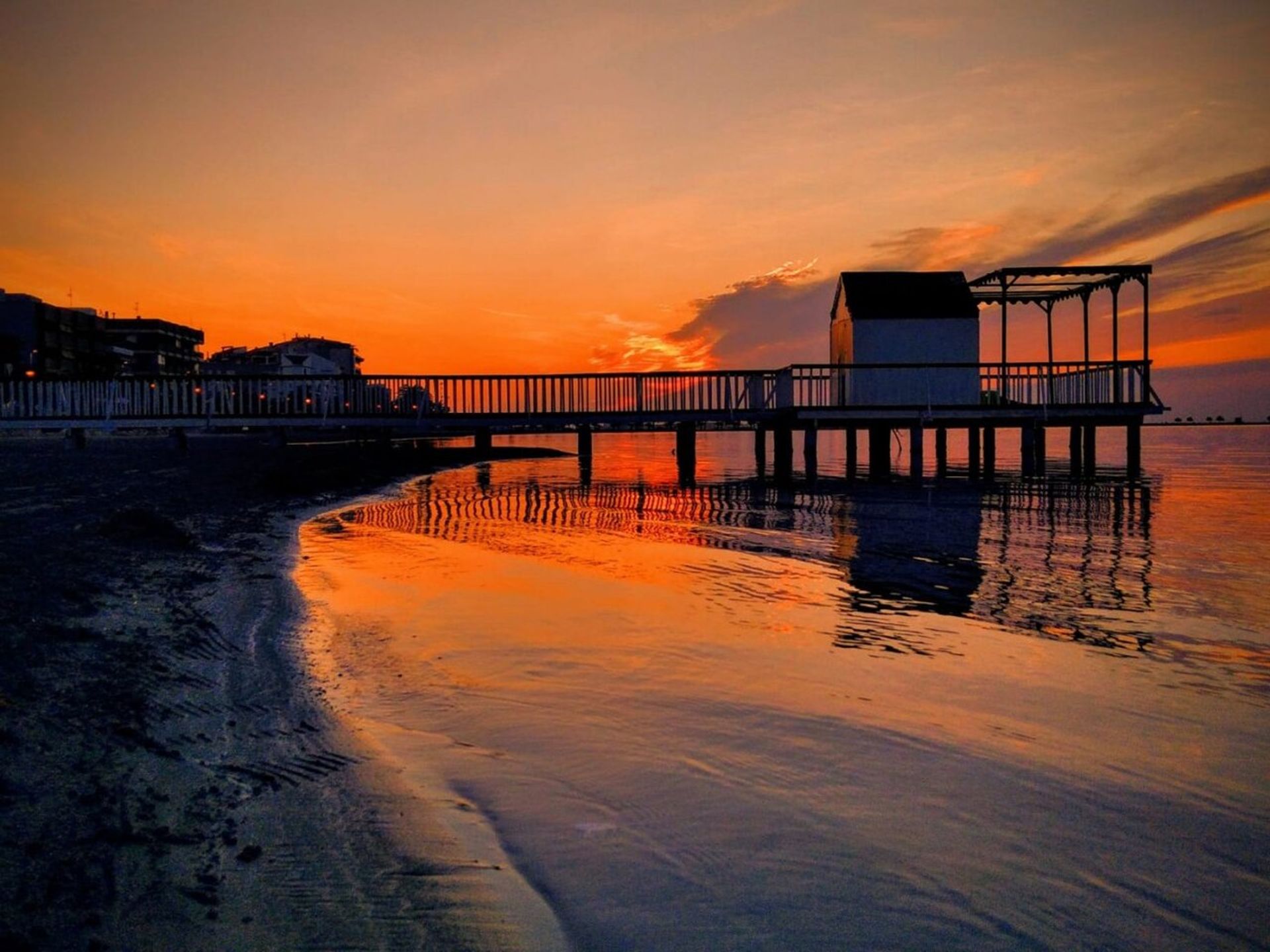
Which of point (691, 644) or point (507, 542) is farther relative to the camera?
point (507, 542)

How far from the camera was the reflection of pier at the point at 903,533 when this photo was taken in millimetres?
9914

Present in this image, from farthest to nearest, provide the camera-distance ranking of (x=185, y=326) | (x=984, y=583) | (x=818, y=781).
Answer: (x=185, y=326), (x=984, y=583), (x=818, y=781)

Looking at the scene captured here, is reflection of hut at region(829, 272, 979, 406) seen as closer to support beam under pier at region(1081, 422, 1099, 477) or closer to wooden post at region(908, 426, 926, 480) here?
wooden post at region(908, 426, 926, 480)

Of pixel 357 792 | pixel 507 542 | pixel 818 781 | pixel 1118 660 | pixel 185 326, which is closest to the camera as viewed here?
pixel 357 792

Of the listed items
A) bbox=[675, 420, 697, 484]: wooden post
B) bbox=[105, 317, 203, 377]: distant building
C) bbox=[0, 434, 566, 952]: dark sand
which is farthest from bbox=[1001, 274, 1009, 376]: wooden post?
bbox=[105, 317, 203, 377]: distant building

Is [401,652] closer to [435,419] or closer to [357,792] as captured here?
[357,792]

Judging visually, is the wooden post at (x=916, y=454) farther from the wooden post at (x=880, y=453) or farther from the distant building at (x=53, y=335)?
the distant building at (x=53, y=335)

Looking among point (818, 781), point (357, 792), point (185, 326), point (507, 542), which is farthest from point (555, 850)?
point (185, 326)

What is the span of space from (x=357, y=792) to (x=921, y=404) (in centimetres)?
2896

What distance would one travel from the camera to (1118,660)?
7.70 metres

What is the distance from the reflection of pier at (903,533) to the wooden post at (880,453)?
454 cm

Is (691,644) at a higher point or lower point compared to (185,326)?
lower

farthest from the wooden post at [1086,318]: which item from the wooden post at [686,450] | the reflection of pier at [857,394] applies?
the wooden post at [686,450]

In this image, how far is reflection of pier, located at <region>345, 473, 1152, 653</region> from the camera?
9914 millimetres
